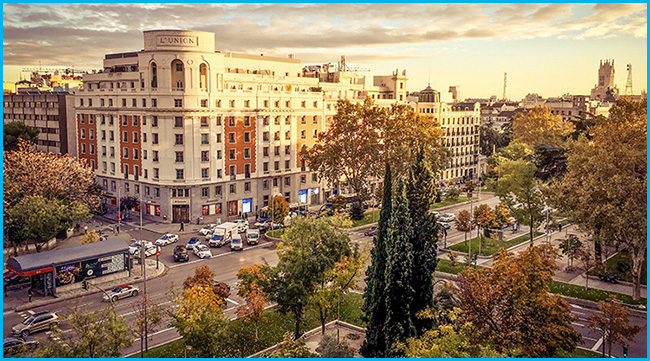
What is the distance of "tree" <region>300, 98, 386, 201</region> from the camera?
247ft

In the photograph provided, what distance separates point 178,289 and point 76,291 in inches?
634

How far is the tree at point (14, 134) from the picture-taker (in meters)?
80.4

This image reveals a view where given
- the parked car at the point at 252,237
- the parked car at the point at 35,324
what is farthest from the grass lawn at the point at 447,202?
the parked car at the point at 35,324

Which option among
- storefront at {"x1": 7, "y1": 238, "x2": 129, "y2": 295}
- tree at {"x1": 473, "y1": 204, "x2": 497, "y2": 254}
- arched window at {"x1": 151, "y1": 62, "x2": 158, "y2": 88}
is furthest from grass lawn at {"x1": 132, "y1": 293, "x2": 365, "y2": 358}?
arched window at {"x1": 151, "y1": 62, "x2": 158, "y2": 88}

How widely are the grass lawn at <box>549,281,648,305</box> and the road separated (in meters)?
2.07

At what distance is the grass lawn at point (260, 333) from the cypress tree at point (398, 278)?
8152 millimetres

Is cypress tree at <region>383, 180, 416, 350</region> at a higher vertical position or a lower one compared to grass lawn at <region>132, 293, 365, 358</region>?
higher

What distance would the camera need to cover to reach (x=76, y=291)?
150 ft

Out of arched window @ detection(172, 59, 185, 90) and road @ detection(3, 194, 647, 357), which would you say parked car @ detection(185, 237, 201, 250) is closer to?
Answer: road @ detection(3, 194, 647, 357)

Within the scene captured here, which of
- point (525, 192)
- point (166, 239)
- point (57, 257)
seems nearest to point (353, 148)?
point (525, 192)

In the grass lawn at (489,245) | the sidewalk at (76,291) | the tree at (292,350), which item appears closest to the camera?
the tree at (292,350)

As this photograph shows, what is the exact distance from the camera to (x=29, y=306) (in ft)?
139

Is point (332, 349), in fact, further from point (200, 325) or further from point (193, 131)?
point (193, 131)

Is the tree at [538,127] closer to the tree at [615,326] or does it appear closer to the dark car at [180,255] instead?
the dark car at [180,255]
